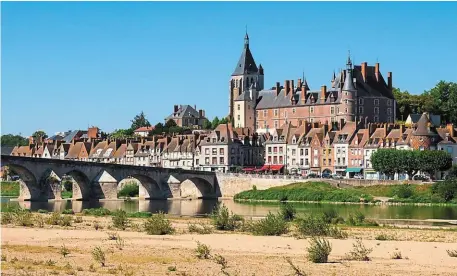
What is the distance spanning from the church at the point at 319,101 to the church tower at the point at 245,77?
128 millimetres

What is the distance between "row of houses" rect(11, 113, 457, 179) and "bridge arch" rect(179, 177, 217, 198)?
752 cm

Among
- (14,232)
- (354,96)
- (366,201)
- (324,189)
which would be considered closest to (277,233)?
(14,232)

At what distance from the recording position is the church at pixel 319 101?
10375 centimetres

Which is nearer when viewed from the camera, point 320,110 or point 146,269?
point 146,269

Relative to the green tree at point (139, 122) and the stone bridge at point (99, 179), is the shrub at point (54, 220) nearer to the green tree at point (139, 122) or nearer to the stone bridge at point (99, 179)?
the stone bridge at point (99, 179)

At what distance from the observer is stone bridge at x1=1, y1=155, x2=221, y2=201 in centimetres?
7244

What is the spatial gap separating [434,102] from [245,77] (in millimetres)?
23931

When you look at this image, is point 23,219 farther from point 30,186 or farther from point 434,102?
point 434,102

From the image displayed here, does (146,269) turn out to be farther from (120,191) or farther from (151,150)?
(151,150)

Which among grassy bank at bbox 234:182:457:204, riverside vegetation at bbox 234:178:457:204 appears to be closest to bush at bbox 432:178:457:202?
riverside vegetation at bbox 234:178:457:204

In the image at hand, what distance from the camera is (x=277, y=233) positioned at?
36.6 metres

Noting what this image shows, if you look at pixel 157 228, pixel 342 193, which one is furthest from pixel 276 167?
pixel 157 228

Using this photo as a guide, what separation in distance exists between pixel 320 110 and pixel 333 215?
194 ft

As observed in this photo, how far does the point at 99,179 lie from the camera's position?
264 ft
